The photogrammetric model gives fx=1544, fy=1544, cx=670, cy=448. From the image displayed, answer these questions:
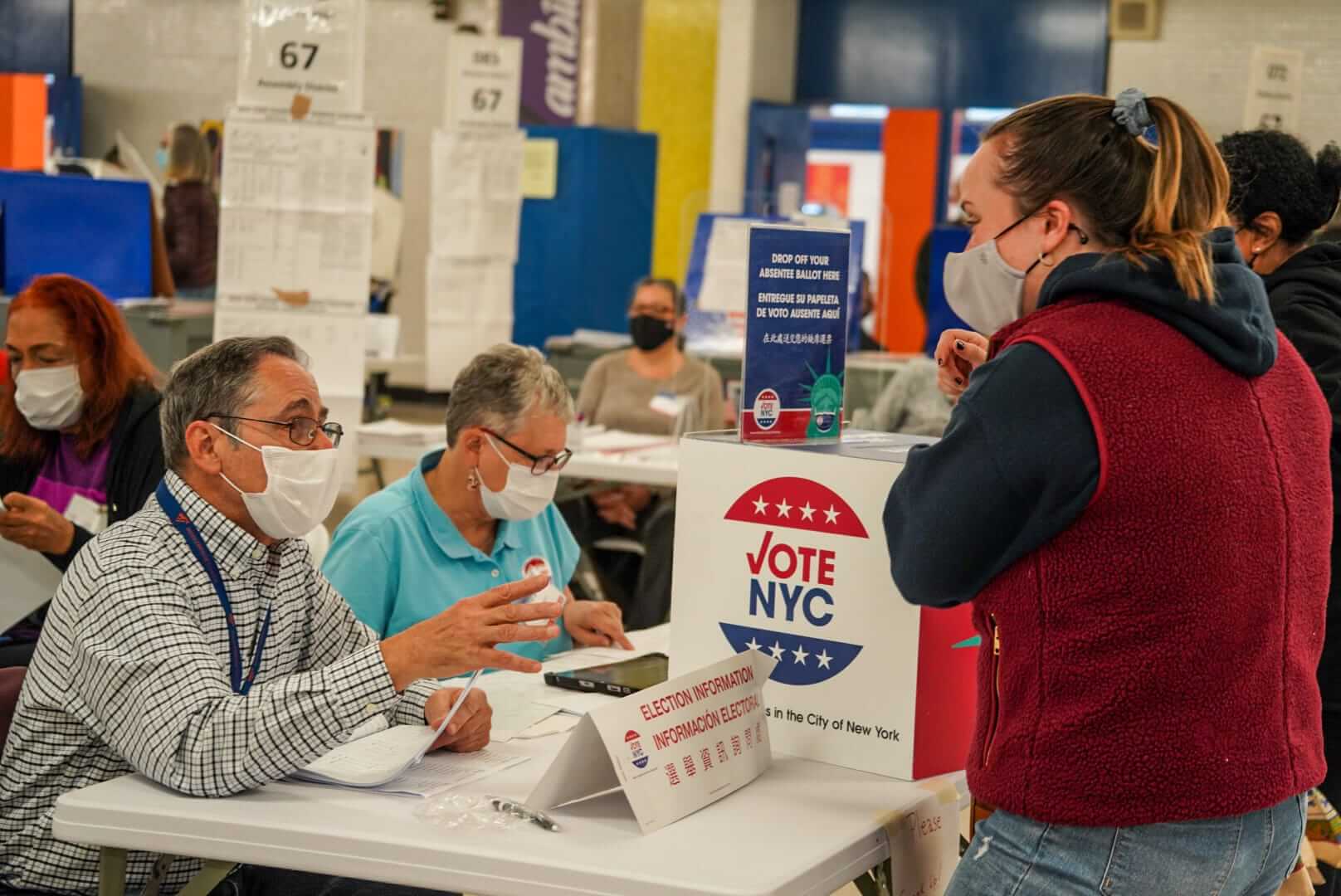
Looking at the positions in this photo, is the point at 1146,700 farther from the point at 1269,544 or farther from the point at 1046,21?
the point at 1046,21

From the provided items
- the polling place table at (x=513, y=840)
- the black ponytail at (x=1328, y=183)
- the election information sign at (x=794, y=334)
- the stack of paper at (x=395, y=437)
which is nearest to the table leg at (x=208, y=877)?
A: the polling place table at (x=513, y=840)

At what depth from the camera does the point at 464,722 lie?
2.18 metres

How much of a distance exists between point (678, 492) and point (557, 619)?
36.6 inches

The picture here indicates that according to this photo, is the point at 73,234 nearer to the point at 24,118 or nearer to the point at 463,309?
the point at 463,309

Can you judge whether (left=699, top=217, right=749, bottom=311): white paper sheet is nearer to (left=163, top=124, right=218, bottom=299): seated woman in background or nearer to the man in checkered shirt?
(left=163, top=124, right=218, bottom=299): seated woman in background

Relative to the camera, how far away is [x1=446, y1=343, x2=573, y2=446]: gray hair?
3.07 m

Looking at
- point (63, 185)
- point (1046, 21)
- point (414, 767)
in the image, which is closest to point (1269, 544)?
point (414, 767)

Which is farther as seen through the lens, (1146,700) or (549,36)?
(549,36)

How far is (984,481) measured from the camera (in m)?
1.46

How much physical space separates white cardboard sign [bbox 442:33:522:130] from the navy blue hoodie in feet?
16.2

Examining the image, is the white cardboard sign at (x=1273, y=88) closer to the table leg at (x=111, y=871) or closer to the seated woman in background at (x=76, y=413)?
the seated woman in background at (x=76, y=413)

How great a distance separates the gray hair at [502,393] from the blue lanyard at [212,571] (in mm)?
1005

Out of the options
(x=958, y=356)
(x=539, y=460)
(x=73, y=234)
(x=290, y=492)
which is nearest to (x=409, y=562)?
(x=539, y=460)

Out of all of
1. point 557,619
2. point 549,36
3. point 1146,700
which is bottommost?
point 557,619
